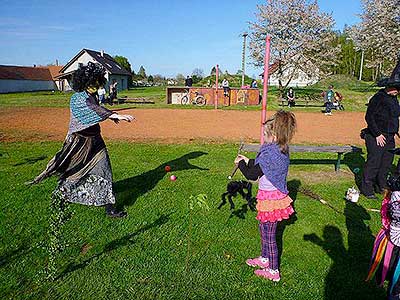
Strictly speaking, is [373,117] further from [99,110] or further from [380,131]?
[99,110]

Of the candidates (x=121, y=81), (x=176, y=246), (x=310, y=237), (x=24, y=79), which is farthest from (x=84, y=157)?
(x=24, y=79)

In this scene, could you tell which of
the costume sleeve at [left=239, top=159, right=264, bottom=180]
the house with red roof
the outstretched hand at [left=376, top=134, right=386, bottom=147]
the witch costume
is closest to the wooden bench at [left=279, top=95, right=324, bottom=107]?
the outstretched hand at [left=376, top=134, right=386, bottom=147]

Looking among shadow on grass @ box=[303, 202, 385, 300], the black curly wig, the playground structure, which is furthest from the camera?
the playground structure

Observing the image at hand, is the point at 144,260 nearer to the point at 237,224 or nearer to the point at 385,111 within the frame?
the point at 237,224

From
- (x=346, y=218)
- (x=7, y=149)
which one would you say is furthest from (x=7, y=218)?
(x=7, y=149)

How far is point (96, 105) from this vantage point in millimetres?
4586

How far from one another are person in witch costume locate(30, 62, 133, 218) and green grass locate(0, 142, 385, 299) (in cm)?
33

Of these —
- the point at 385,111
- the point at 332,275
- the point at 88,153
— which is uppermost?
the point at 385,111

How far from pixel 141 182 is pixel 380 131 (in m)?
4.37

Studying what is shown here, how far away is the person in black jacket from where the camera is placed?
19.2ft

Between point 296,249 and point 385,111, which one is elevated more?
point 385,111

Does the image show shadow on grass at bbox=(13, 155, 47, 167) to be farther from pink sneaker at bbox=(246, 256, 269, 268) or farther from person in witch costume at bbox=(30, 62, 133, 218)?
pink sneaker at bbox=(246, 256, 269, 268)

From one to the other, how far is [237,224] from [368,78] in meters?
55.4

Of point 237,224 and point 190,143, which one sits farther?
point 190,143
